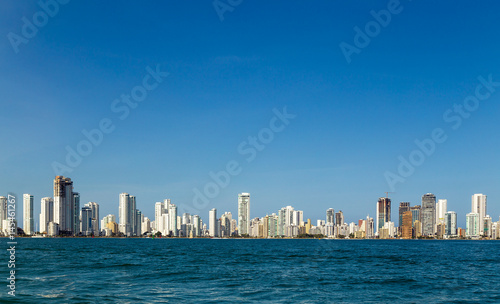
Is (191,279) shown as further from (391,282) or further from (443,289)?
(443,289)

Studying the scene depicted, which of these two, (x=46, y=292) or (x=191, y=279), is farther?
(x=191, y=279)

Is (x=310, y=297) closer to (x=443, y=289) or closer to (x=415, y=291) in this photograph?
(x=415, y=291)

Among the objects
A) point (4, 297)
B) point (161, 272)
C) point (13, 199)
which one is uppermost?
point (13, 199)

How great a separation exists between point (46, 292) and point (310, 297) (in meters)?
21.4

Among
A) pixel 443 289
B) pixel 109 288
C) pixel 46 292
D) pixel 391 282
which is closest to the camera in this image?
pixel 46 292

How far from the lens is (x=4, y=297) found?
31.1m

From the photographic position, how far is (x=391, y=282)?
144 ft

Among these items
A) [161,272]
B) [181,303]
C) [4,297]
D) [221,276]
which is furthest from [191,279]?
[4,297]

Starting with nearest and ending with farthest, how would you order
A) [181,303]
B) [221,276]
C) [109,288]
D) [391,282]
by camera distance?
[181,303] → [109,288] → [391,282] → [221,276]

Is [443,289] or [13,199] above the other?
[13,199]

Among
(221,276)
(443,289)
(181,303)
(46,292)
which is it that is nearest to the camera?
(181,303)

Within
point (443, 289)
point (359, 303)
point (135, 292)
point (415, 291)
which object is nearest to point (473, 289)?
point (443, 289)

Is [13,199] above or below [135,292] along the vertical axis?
above

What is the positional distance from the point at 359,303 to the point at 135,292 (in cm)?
1794
